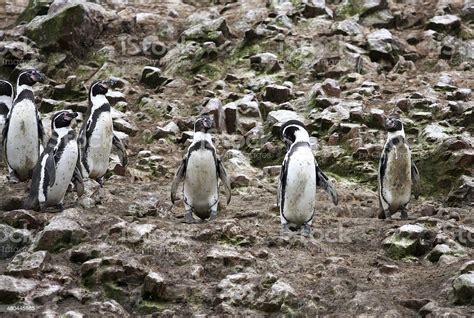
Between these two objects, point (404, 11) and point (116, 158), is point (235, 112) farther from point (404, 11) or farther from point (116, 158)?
point (404, 11)

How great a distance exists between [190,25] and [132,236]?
28.6 ft

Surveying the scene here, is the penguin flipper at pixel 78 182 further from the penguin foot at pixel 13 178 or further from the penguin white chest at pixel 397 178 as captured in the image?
the penguin white chest at pixel 397 178

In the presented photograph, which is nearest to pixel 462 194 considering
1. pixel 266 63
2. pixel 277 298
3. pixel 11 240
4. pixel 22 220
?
pixel 277 298

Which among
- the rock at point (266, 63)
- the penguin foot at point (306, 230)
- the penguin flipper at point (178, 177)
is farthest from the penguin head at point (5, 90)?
the rock at point (266, 63)

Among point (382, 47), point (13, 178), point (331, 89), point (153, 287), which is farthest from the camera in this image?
point (382, 47)

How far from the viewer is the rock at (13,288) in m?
5.41

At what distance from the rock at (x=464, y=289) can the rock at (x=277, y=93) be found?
6823 millimetres

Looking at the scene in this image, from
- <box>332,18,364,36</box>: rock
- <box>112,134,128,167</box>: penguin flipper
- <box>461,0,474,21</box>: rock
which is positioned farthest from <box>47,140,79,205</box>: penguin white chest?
<box>461,0,474,21</box>: rock

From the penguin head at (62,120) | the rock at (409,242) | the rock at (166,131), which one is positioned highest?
the penguin head at (62,120)

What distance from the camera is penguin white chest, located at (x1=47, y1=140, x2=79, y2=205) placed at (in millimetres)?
7652

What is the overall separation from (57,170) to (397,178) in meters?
3.60

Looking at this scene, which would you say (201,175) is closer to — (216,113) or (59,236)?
(59,236)

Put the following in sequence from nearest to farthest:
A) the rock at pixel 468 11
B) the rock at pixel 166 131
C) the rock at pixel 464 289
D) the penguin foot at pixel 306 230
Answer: the rock at pixel 464 289
the penguin foot at pixel 306 230
the rock at pixel 166 131
the rock at pixel 468 11

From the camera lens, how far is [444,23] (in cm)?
1377
